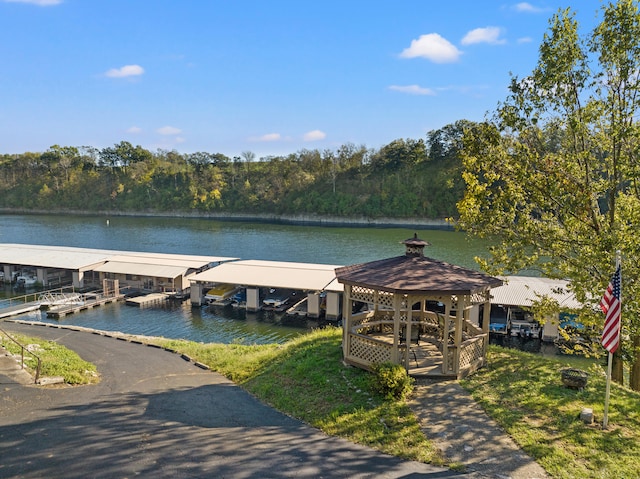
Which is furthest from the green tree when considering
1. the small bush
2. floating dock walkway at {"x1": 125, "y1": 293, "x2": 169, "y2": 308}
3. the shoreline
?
the shoreline

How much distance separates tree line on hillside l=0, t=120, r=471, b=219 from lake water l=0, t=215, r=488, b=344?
79.7ft

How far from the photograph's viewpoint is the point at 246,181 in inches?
4926

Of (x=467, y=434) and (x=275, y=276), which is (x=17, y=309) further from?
(x=467, y=434)

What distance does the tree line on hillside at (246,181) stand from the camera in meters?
108

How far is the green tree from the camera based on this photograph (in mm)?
11219

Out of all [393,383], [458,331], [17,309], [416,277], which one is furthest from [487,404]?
[17,309]

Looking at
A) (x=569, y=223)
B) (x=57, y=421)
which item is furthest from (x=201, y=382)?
(x=569, y=223)

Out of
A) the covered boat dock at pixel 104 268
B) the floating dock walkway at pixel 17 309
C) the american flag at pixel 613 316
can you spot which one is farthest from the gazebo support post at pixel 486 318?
the floating dock walkway at pixel 17 309

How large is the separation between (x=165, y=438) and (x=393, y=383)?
5.24m

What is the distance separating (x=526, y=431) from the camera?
9.14 m

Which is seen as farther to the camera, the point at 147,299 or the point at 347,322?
the point at 147,299

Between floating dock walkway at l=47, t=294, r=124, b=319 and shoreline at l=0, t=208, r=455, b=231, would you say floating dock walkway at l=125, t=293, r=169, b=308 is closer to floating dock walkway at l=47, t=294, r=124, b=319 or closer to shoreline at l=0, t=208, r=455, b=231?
floating dock walkway at l=47, t=294, r=124, b=319

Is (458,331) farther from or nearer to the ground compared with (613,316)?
nearer to the ground

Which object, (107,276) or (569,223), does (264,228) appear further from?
(569,223)
